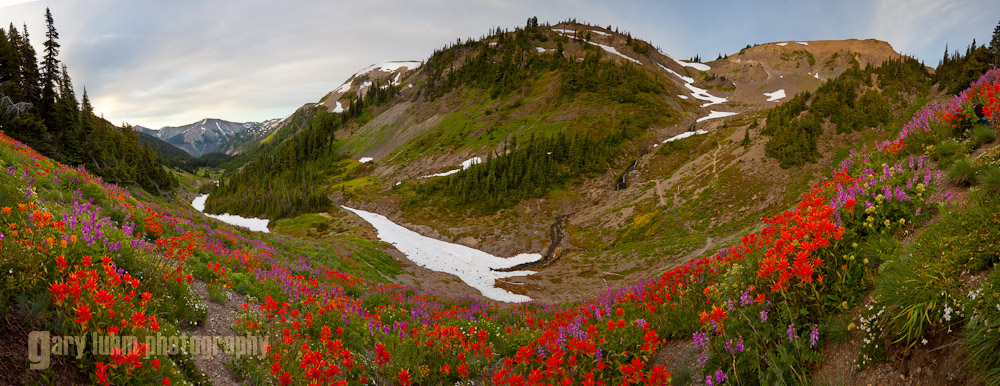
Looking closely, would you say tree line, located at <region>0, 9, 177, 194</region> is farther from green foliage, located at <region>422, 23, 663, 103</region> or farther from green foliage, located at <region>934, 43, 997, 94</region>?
green foliage, located at <region>422, 23, 663, 103</region>

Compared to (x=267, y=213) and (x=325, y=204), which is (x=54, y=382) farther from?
(x=267, y=213)

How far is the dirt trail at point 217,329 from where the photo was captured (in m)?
4.62

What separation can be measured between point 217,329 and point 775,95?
161418mm

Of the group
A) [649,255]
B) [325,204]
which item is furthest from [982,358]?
[325,204]

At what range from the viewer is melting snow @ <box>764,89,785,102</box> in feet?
400

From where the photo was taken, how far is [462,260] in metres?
46.3

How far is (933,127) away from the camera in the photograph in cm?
679

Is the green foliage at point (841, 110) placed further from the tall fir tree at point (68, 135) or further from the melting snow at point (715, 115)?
the tall fir tree at point (68, 135)

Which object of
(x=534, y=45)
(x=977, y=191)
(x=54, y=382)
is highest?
(x=534, y=45)

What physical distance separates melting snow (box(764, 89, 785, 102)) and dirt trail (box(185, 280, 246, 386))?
152 meters

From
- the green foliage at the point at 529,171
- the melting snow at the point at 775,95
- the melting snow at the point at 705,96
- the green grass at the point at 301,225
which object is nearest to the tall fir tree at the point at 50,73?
the green grass at the point at 301,225

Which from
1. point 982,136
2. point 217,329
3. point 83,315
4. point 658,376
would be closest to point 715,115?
point 982,136

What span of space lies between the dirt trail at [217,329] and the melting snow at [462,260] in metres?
25.8

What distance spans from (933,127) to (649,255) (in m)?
31.3
